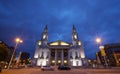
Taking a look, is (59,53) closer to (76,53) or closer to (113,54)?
(76,53)

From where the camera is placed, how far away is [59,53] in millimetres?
110250

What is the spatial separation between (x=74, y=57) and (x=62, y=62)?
11.4 meters

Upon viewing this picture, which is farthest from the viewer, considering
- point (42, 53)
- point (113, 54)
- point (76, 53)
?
point (76, 53)

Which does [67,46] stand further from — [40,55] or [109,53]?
[109,53]

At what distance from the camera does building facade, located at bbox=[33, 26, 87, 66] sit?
101 m

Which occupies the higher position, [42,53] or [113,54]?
[42,53]

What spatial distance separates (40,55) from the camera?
10294cm

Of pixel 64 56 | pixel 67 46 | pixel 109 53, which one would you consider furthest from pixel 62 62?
pixel 109 53

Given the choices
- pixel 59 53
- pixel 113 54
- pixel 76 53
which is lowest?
pixel 113 54

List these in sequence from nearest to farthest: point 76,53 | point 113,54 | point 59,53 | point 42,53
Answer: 1. point 113,54
2. point 42,53
3. point 76,53
4. point 59,53

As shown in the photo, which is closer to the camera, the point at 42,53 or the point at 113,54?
the point at 113,54

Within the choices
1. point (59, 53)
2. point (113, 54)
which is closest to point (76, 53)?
Answer: point (59, 53)

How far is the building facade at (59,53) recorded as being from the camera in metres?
101

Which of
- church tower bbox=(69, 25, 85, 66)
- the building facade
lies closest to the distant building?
the building facade
